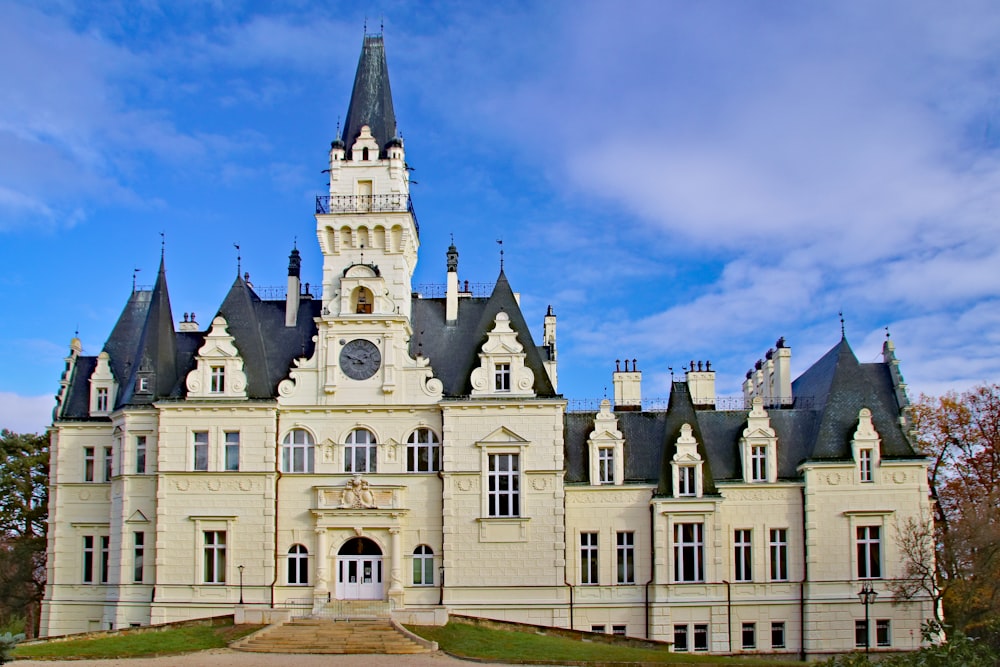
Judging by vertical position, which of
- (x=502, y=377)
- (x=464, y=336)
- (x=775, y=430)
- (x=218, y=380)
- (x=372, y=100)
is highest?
(x=372, y=100)

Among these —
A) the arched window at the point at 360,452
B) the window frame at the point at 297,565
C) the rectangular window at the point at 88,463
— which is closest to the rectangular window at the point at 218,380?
the arched window at the point at 360,452

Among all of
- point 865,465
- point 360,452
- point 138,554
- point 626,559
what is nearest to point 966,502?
point 865,465

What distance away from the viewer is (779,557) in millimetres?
47812

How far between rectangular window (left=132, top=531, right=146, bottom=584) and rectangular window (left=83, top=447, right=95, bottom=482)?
4.51 m

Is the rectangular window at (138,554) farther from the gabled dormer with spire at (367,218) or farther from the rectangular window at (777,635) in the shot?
the rectangular window at (777,635)

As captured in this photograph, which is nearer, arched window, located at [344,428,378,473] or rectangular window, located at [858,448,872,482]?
rectangular window, located at [858,448,872,482]

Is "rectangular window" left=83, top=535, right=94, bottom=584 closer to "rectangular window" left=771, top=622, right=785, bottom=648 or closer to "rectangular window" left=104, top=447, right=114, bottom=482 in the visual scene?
"rectangular window" left=104, top=447, right=114, bottom=482

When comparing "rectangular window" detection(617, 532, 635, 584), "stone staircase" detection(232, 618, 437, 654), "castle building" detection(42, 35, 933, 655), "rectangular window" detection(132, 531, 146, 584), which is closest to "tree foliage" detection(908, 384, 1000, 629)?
"castle building" detection(42, 35, 933, 655)

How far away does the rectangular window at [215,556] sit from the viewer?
46.8 m

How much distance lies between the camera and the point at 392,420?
47938 millimetres

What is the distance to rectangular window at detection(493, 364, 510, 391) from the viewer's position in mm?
48062

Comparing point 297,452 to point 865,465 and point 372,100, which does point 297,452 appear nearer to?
point 372,100

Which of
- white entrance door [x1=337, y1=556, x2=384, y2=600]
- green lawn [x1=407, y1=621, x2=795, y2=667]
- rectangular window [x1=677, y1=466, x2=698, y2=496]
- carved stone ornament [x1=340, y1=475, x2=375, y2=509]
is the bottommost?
green lawn [x1=407, y1=621, x2=795, y2=667]

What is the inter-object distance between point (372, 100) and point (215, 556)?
71.7ft
